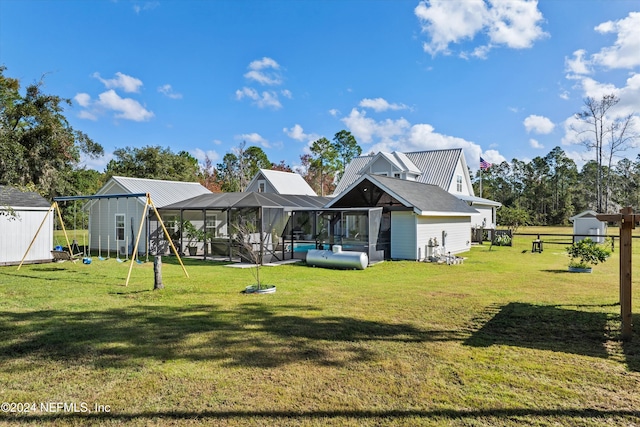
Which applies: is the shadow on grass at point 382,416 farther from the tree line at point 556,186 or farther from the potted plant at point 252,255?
the tree line at point 556,186

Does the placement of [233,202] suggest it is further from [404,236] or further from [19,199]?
[19,199]

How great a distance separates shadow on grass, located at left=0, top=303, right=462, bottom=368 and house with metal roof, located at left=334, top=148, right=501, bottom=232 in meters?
21.0

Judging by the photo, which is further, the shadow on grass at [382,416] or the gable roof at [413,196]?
the gable roof at [413,196]

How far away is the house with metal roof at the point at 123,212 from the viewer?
20.6 meters

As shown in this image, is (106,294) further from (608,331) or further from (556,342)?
(608,331)

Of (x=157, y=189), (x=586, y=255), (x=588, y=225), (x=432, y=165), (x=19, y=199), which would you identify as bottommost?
(x=586, y=255)

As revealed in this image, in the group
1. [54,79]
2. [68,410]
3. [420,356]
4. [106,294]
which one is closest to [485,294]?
[420,356]

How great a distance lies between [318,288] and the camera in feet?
33.9

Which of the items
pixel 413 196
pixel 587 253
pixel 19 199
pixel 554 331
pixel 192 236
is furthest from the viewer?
pixel 192 236

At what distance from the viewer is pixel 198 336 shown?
Answer: 6.07 metres

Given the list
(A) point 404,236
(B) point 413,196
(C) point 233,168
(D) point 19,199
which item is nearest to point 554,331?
(A) point 404,236

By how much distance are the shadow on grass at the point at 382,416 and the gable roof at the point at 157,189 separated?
1817 centimetres

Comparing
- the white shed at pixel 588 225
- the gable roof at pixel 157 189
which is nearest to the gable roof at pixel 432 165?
the white shed at pixel 588 225

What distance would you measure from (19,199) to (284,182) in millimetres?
19434
